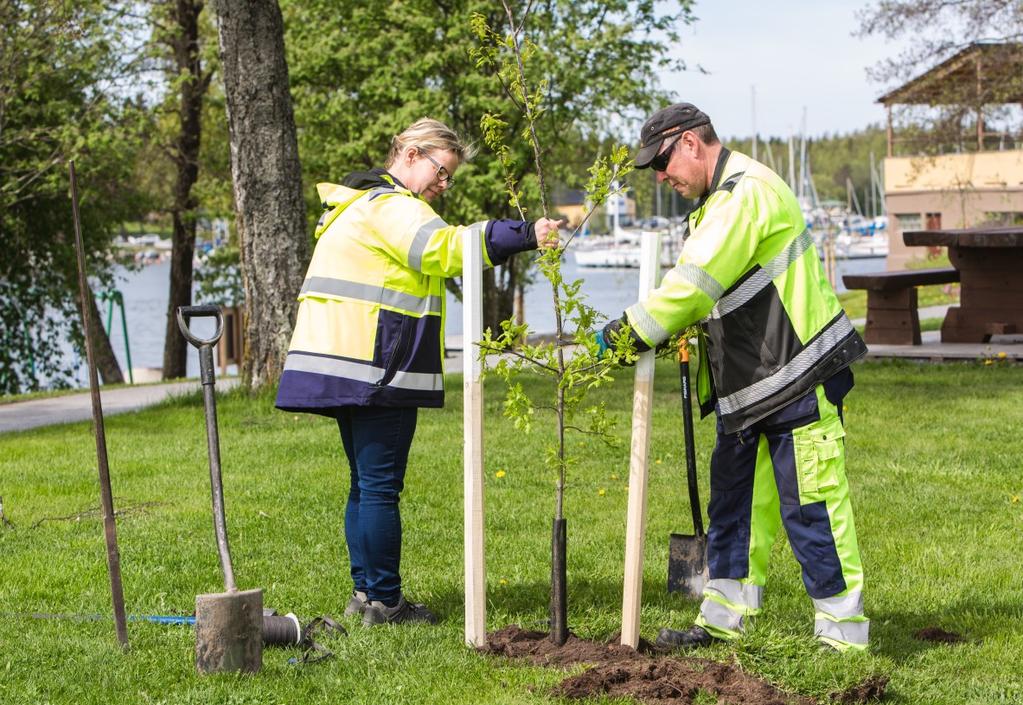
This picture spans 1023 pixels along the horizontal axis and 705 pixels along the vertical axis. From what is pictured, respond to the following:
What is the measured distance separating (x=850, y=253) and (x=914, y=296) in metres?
77.2

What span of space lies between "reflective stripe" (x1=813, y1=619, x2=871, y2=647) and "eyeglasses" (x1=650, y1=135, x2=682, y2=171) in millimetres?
1669

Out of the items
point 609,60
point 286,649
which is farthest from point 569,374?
Answer: point 609,60

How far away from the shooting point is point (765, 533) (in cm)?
470

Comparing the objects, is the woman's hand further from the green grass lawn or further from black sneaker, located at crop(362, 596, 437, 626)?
black sneaker, located at crop(362, 596, 437, 626)

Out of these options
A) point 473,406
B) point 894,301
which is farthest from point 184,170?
point 473,406

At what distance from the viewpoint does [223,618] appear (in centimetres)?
433

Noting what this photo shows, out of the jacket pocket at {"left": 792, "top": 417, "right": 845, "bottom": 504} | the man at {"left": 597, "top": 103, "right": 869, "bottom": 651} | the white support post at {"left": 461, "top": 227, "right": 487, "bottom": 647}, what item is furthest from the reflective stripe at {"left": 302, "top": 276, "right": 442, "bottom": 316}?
the jacket pocket at {"left": 792, "top": 417, "right": 845, "bottom": 504}

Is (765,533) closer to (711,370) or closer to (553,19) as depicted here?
(711,370)

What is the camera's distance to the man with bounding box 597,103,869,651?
427 centimetres

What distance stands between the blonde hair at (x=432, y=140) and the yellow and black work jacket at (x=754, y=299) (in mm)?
989

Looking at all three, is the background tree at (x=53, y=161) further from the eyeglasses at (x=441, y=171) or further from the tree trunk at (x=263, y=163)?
the eyeglasses at (x=441, y=171)

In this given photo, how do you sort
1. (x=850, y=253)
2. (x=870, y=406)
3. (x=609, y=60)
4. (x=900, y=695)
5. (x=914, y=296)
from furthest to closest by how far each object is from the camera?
(x=850, y=253)
(x=609, y=60)
(x=914, y=296)
(x=870, y=406)
(x=900, y=695)

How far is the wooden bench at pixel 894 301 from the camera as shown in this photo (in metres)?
13.5

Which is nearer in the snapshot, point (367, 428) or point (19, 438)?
point (367, 428)
